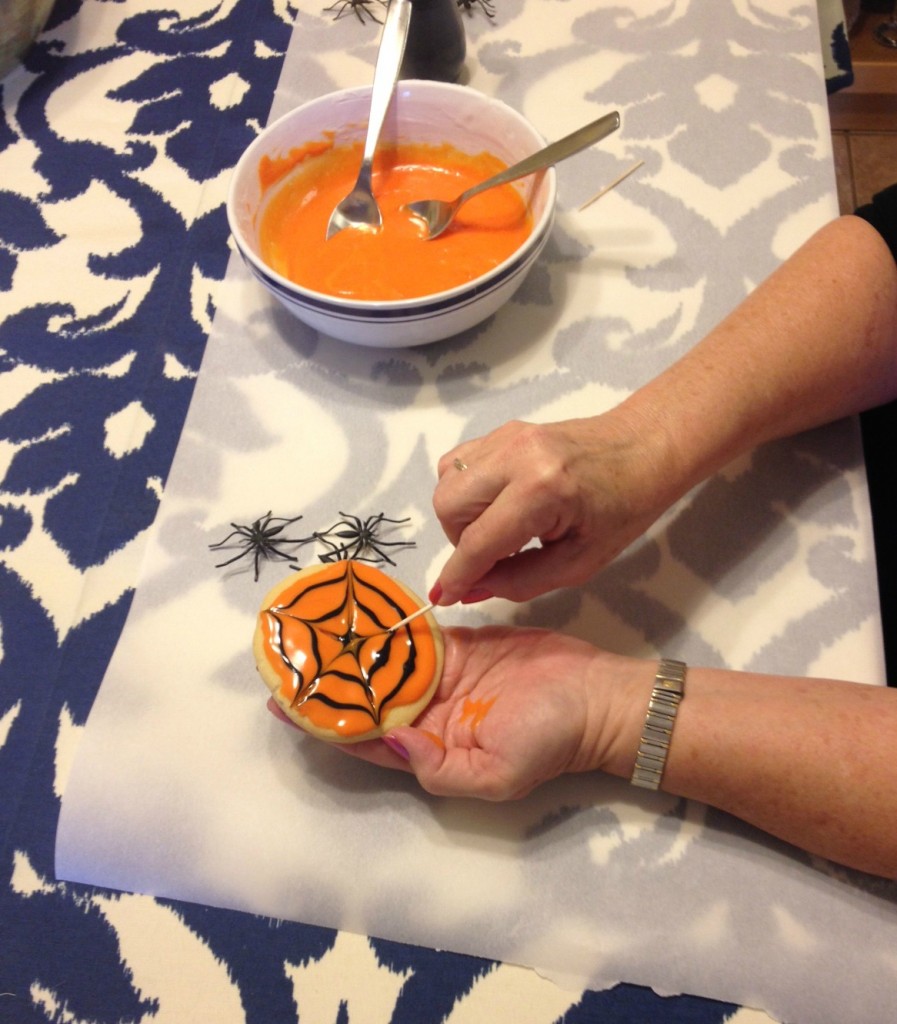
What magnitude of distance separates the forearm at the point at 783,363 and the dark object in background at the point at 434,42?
0.60 m

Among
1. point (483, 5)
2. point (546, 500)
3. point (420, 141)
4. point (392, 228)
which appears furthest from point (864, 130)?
point (546, 500)

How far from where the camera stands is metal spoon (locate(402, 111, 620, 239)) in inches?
34.1

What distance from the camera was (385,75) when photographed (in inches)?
38.8

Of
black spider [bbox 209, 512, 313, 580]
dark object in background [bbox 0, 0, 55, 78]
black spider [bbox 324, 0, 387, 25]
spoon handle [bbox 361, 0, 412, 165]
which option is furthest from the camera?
black spider [bbox 324, 0, 387, 25]

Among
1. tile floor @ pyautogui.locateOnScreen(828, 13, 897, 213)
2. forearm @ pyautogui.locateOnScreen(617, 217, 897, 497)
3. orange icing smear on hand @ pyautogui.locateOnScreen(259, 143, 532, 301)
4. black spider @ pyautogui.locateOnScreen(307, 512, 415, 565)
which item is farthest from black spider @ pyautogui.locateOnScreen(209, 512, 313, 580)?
tile floor @ pyautogui.locateOnScreen(828, 13, 897, 213)

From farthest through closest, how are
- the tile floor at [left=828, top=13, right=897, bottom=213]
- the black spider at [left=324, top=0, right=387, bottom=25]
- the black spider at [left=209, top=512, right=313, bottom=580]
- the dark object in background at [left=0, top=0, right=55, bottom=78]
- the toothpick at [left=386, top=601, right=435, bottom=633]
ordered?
the tile floor at [left=828, top=13, right=897, bottom=213] < the black spider at [left=324, top=0, right=387, bottom=25] < the dark object in background at [left=0, top=0, right=55, bottom=78] < the black spider at [left=209, top=512, right=313, bottom=580] < the toothpick at [left=386, top=601, right=435, bottom=633]

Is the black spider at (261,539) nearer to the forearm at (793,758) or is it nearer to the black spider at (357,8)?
the forearm at (793,758)

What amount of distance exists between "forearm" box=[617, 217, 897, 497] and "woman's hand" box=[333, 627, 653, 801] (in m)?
0.22

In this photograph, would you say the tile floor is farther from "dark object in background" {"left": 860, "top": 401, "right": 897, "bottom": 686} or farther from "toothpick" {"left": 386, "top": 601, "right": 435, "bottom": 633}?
"toothpick" {"left": 386, "top": 601, "right": 435, "bottom": 633}

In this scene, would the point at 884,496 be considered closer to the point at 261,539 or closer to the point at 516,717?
the point at 516,717

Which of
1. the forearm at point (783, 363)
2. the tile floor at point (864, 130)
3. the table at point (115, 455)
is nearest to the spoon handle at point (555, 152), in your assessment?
the forearm at point (783, 363)

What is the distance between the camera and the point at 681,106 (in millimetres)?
1146

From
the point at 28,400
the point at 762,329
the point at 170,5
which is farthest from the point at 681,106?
the point at 28,400

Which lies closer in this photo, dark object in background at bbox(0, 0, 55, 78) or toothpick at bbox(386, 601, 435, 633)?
toothpick at bbox(386, 601, 435, 633)
